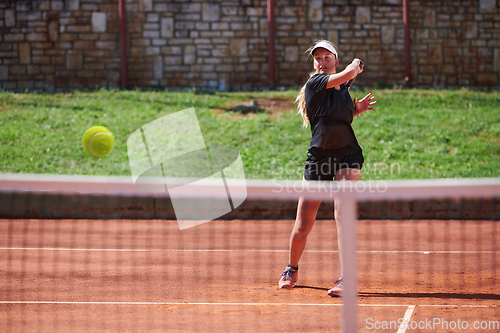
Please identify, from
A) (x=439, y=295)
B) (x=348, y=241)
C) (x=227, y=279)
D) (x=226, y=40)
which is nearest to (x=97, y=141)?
(x=227, y=279)

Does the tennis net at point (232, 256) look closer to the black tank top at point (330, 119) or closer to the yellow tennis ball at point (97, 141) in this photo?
the black tank top at point (330, 119)

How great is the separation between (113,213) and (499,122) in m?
8.34

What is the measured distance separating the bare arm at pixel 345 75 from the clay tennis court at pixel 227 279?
159 centimetres

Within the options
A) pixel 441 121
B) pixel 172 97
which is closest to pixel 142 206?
pixel 172 97

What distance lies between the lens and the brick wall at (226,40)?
14492 mm

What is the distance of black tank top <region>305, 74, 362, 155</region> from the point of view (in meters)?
3.97

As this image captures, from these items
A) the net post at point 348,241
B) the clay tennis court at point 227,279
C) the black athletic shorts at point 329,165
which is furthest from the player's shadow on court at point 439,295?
the net post at point 348,241

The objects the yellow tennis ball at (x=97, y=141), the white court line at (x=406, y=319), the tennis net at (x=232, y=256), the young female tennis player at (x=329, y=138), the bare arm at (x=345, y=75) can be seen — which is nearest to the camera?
the tennis net at (x=232, y=256)

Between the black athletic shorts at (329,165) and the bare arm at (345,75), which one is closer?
the bare arm at (345,75)

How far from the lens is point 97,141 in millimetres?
7473

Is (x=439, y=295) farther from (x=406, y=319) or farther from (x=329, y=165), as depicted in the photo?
(x=329, y=165)

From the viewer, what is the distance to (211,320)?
3.53 metres

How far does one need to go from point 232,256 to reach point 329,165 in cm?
237

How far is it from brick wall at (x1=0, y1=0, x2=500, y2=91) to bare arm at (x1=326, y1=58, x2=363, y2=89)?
10.9 m
